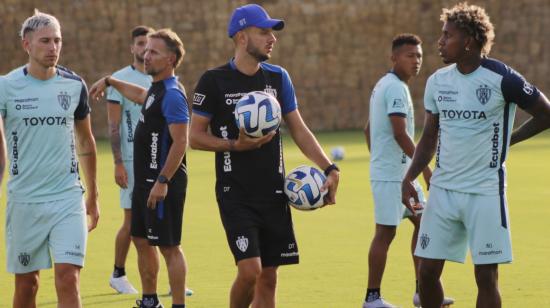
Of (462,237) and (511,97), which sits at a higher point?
(511,97)

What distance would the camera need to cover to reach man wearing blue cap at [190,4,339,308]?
27.7 feet

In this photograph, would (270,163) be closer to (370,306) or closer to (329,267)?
(370,306)

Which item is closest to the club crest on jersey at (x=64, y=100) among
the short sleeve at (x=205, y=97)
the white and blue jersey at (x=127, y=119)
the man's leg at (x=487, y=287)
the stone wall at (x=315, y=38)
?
the short sleeve at (x=205, y=97)

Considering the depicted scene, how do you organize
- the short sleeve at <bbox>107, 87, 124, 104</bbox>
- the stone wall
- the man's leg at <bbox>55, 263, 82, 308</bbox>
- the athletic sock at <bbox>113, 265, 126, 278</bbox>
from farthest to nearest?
1. the stone wall
2. the short sleeve at <bbox>107, 87, 124, 104</bbox>
3. the athletic sock at <bbox>113, 265, 126, 278</bbox>
4. the man's leg at <bbox>55, 263, 82, 308</bbox>

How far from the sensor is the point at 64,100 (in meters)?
8.45

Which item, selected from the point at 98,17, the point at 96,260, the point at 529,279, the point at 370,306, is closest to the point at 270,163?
the point at 370,306

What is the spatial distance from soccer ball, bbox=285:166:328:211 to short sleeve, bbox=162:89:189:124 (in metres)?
1.12

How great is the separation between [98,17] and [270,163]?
977 inches

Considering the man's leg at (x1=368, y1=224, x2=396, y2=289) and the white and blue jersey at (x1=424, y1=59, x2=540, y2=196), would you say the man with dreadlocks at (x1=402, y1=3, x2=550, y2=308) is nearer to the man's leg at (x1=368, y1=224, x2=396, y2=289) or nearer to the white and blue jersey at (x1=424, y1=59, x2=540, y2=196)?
the white and blue jersey at (x1=424, y1=59, x2=540, y2=196)

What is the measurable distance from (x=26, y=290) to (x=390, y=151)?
133 inches

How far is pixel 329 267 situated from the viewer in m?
12.3

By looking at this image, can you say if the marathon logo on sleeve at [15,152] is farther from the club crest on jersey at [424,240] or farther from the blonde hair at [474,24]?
the blonde hair at [474,24]

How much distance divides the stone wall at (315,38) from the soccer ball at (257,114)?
24.6 metres

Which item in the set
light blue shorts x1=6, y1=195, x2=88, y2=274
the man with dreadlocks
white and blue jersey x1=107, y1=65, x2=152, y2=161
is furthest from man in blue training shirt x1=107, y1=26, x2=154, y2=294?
the man with dreadlocks
